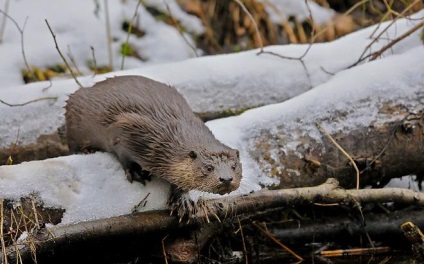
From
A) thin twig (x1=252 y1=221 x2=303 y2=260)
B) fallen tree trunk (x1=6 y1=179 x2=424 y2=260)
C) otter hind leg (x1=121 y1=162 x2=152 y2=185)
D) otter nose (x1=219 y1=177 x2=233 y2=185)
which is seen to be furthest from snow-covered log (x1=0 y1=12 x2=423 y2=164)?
otter nose (x1=219 y1=177 x2=233 y2=185)

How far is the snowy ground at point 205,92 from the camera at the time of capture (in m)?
3.38

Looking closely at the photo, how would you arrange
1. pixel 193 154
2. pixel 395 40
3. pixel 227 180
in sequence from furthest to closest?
pixel 395 40 → pixel 193 154 → pixel 227 180

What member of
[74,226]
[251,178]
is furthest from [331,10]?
[74,226]

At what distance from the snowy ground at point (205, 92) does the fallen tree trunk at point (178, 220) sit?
0.12 meters

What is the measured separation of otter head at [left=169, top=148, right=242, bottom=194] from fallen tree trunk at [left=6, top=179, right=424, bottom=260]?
179 mm

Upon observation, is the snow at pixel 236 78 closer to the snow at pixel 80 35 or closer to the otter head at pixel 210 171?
the snow at pixel 80 35

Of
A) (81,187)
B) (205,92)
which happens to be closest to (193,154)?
(81,187)

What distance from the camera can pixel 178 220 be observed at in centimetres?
341

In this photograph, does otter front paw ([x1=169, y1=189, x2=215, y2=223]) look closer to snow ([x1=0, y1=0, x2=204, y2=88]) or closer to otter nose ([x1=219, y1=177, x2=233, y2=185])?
otter nose ([x1=219, y1=177, x2=233, y2=185])

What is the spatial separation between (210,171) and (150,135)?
0.41m

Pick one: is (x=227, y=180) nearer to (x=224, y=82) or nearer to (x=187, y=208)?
(x=187, y=208)

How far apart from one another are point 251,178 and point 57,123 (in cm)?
130

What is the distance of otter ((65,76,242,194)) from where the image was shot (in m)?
3.28

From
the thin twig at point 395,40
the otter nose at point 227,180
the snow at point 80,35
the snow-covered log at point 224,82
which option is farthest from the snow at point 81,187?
the snow at point 80,35
